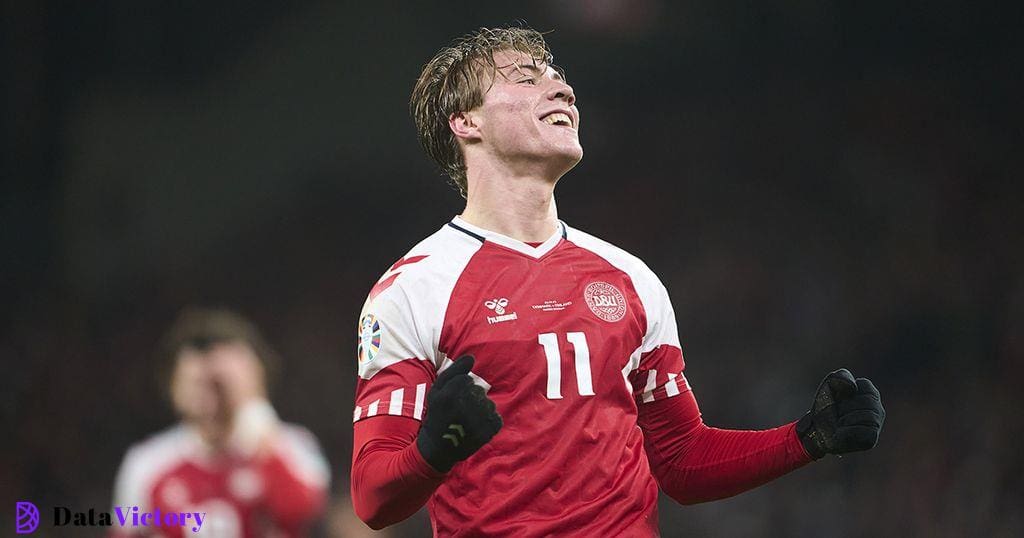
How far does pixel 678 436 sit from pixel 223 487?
2990 mm

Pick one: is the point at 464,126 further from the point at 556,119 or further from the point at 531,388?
the point at 531,388

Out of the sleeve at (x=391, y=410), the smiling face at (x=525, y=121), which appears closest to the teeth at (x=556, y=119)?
the smiling face at (x=525, y=121)

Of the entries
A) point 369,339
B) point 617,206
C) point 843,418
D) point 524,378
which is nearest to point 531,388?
point 524,378

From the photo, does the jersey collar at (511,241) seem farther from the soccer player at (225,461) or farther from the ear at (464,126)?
the soccer player at (225,461)

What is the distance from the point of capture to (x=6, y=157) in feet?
23.2

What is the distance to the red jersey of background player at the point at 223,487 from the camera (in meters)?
4.60

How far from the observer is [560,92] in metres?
2.24

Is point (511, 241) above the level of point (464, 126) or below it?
below

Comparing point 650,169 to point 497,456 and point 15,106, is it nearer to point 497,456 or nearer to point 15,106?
point 15,106

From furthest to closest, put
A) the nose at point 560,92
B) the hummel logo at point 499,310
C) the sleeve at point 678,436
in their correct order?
the nose at point 560,92
the sleeve at point 678,436
the hummel logo at point 499,310

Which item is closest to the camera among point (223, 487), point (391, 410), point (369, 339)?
point (391, 410)

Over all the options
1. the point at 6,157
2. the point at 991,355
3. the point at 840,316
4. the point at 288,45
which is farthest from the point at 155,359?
the point at 991,355

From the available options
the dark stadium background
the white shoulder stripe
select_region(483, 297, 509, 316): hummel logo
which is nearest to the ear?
select_region(483, 297, 509, 316): hummel logo

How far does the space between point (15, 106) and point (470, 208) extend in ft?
19.2
